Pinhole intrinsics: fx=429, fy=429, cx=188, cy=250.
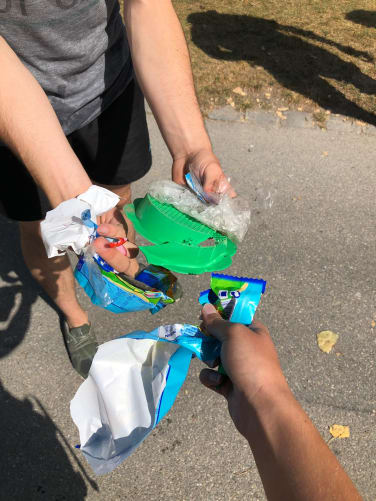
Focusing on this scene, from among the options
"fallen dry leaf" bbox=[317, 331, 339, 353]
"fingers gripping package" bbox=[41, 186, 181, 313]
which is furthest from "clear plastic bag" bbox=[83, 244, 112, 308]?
"fallen dry leaf" bbox=[317, 331, 339, 353]

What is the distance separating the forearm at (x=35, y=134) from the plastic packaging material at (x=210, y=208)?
29 cm

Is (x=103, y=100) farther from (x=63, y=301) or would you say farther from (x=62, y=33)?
(x=63, y=301)

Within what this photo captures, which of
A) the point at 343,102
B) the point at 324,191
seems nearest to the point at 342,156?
the point at 324,191

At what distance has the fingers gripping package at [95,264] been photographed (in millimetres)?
1184

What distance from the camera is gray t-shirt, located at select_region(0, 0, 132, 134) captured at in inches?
55.7

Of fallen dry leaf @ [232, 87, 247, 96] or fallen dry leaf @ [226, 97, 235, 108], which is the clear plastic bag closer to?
fallen dry leaf @ [226, 97, 235, 108]

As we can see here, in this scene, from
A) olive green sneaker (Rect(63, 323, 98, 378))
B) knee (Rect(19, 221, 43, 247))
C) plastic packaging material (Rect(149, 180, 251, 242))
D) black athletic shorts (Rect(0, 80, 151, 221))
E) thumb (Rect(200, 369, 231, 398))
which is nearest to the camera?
thumb (Rect(200, 369, 231, 398))

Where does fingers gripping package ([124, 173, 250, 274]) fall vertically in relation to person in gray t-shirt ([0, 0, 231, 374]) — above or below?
below

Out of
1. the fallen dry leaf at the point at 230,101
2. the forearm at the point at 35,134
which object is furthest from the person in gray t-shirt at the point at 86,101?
the fallen dry leaf at the point at 230,101

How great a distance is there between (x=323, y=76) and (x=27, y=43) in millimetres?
3592

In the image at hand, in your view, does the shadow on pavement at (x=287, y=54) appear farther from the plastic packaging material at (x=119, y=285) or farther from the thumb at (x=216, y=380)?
the thumb at (x=216, y=380)

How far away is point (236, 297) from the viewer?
1.41m

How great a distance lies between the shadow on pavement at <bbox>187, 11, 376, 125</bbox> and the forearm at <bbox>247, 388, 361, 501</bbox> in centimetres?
347

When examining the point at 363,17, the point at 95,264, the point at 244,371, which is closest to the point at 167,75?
the point at 95,264
